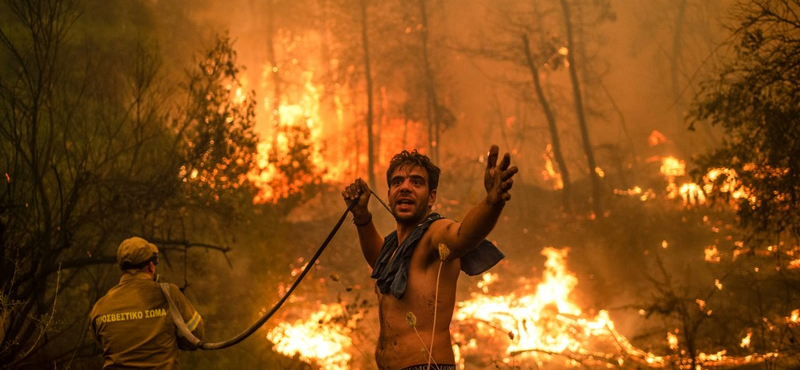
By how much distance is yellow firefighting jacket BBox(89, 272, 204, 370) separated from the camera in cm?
383

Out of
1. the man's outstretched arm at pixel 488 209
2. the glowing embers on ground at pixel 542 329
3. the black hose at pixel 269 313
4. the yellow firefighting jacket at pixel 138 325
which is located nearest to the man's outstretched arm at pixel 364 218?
the black hose at pixel 269 313

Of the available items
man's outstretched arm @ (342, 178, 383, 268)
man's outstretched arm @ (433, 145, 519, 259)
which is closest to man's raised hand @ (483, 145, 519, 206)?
man's outstretched arm @ (433, 145, 519, 259)

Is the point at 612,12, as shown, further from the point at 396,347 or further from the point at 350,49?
the point at 396,347

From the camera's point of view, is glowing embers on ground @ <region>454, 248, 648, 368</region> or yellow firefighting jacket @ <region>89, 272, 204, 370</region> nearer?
yellow firefighting jacket @ <region>89, 272, 204, 370</region>

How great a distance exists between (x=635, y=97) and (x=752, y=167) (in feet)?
66.4

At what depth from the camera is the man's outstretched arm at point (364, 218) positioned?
3430 millimetres

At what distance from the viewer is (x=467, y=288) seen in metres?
19.4

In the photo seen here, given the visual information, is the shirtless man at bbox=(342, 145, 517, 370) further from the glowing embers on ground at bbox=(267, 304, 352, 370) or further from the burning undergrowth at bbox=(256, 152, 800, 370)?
the glowing embers on ground at bbox=(267, 304, 352, 370)

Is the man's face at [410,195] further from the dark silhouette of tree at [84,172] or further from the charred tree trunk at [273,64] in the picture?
the charred tree trunk at [273,64]

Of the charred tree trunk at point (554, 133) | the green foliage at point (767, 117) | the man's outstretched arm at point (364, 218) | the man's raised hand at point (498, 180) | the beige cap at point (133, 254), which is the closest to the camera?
the man's raised hand at point (498, 180)

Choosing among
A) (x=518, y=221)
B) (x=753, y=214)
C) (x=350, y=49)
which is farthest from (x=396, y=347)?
(x=350, y=49)

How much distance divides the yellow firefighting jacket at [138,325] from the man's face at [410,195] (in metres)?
1.98

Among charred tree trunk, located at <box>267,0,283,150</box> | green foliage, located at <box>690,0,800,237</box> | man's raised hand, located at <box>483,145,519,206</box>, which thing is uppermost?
charred tree trunk, located at <box>267,0,283,150</box>

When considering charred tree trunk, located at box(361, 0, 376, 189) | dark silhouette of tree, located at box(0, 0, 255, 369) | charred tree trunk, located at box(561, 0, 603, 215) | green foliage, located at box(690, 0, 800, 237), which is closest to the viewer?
green foliage, located at box(690, 0, 800, 237)
